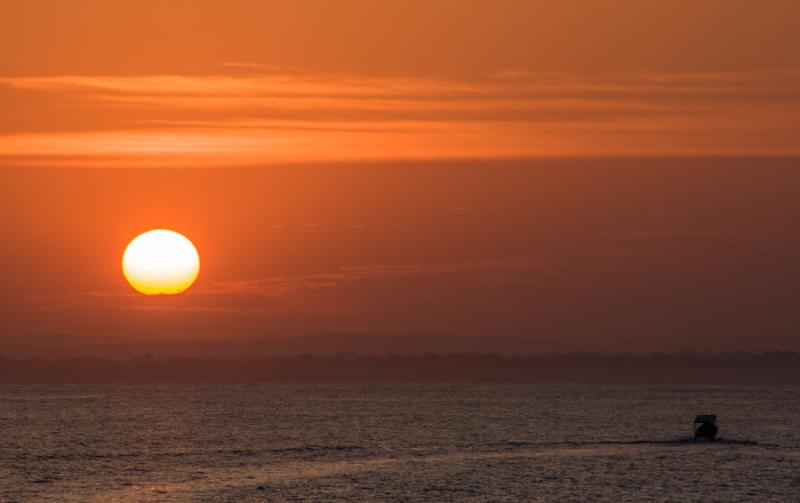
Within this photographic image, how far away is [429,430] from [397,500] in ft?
→ 321

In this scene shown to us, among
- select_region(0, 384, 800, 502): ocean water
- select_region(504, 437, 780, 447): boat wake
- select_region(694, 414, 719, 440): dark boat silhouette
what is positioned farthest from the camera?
select_region(694, 414, 719, 440): dark boat silhouette

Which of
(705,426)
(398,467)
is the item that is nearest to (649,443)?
(705,426)

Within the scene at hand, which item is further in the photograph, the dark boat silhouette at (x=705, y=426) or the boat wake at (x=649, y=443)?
the dark boat silhouette at (x=705, y=426)

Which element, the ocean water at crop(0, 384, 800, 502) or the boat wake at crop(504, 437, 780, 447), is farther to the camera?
the boat wake at crop(504, 437, 780, 447)

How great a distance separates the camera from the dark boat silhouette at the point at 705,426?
171 m

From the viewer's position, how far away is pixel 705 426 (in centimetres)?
17212

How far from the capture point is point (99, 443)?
173875mm

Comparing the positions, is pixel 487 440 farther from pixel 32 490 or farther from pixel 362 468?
pixel 32 490

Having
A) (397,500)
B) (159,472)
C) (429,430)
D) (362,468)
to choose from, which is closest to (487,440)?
(429,430)

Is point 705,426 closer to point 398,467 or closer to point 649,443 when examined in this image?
point 649,443

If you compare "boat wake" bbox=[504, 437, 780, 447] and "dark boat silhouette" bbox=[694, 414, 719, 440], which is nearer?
"boat wake" bbox=[504, 437, 780, 447]

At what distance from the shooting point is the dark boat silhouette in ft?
560

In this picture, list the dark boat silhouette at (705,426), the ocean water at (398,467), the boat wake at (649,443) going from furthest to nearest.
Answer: the dark boat silhouette at (705,426) < the boat wake at (649,443) < the ocean water at (398,467)

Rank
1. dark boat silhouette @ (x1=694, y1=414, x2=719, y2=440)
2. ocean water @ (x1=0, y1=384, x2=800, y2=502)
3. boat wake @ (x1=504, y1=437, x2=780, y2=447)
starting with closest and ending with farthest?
1. ocean water @ (x1=0, y1=384, x2=800, y2=502)
2. boat wake @ (x1=504, y1=437, x2=780, y2=447)
3. dark boat silhouette @ (x1=694, y1=414, x2=719, y2=440)
